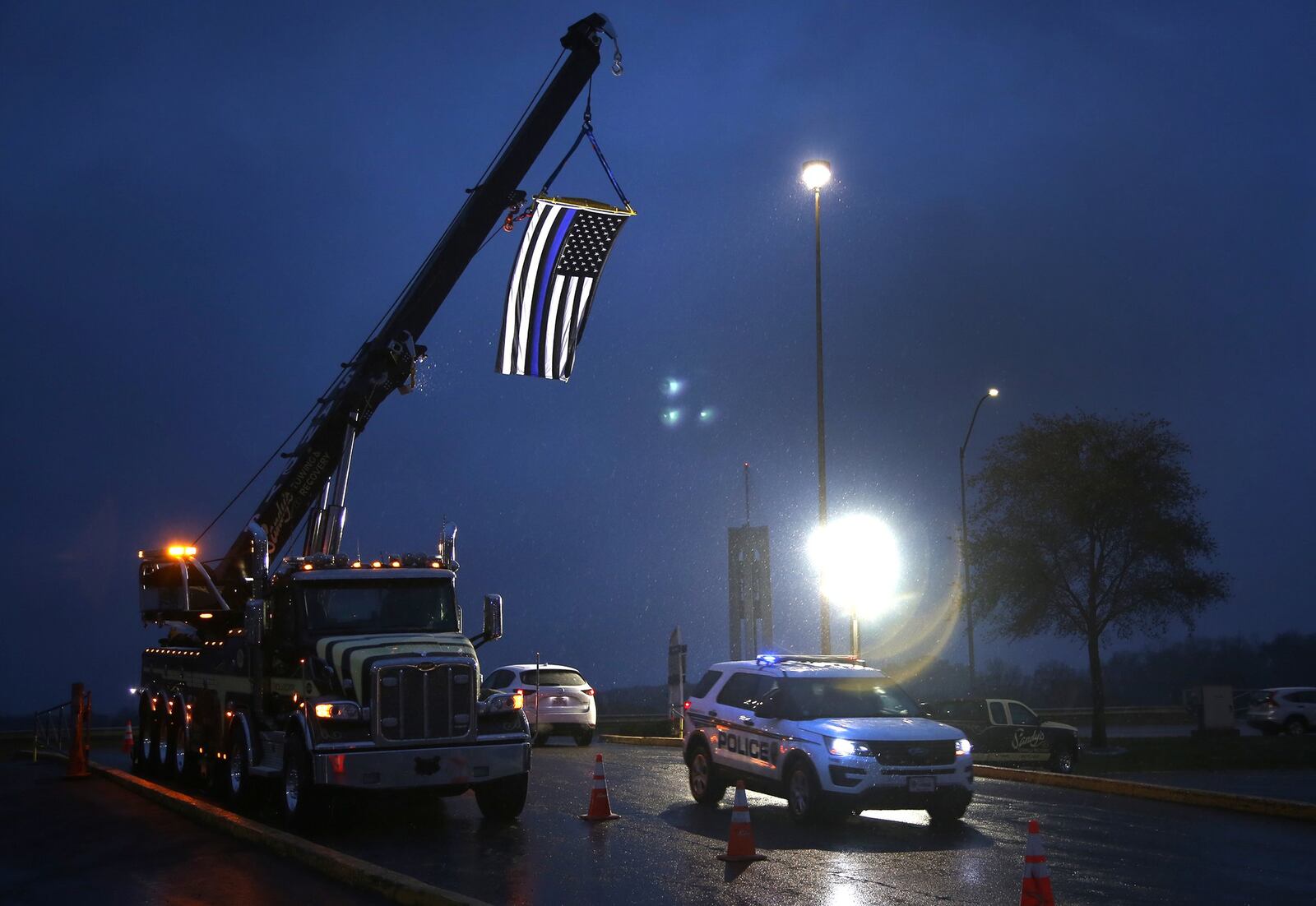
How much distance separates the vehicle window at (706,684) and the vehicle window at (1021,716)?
9.56 metres

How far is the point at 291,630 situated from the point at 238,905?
593 centimetres

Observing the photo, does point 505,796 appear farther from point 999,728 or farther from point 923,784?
point 999,728

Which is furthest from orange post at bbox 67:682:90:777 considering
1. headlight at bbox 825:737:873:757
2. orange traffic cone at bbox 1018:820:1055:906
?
orange traffic cone at bbox 1018:820:1055:906

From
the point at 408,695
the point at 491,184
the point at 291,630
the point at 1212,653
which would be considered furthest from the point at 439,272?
the point at 1212,653

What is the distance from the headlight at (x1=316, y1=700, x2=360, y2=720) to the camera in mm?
13422

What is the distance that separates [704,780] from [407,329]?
929 cm

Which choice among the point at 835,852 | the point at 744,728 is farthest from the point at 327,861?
the point at 744,728

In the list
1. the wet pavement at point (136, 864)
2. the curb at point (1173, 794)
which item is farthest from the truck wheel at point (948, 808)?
the wet pavement at point (136, 864)

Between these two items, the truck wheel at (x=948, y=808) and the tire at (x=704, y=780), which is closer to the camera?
the truck wheel at (x=948, y=808)

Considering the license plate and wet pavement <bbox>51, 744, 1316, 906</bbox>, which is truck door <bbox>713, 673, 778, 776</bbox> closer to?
wet pavement <bbox>51, 744, 1316, 906</bbox>

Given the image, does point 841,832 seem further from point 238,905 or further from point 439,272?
point 439,272

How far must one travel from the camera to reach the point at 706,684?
17.0 meters

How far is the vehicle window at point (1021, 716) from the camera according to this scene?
2448 centimetres

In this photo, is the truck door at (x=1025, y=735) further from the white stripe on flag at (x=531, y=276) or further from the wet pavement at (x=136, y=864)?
the wet pavement at (x=136, y=864)
